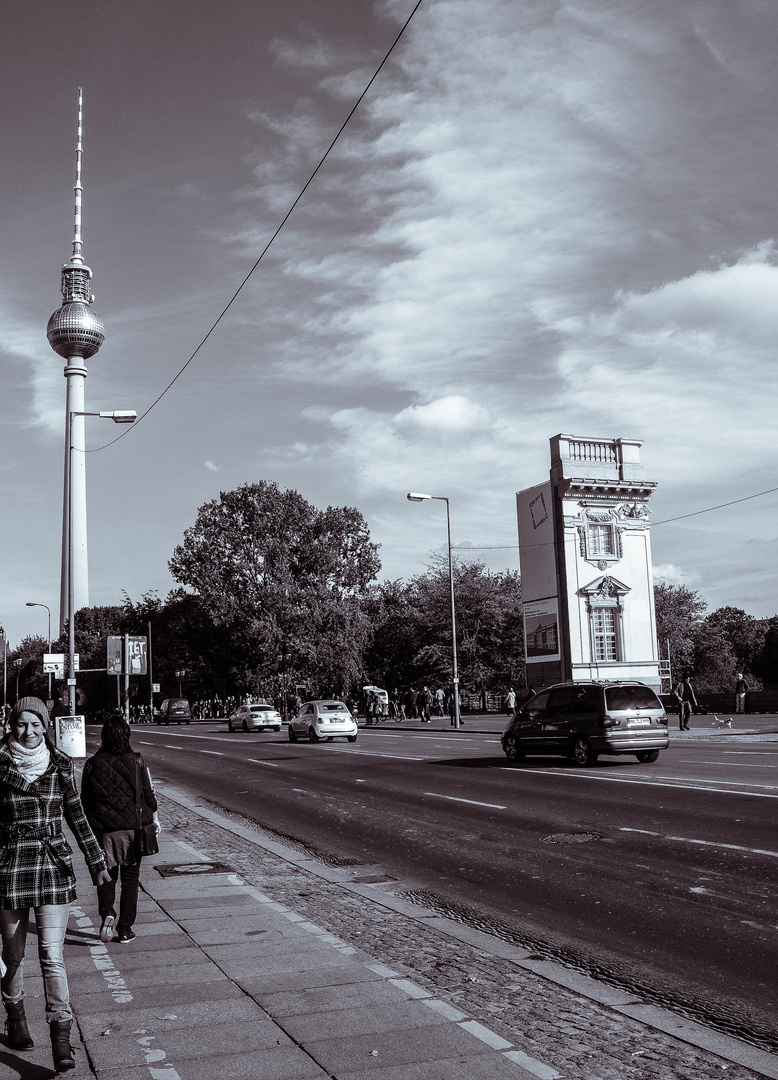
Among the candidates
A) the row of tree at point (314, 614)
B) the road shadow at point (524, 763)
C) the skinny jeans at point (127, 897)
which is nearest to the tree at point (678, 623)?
the row of tree at point (314, 614)

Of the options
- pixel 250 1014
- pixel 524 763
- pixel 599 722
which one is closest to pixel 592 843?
pixel 250 1014

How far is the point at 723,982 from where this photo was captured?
616 centimetres

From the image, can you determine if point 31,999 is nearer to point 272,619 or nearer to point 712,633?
point 272,619

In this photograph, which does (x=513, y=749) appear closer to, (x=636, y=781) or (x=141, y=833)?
(x=636, y=781)

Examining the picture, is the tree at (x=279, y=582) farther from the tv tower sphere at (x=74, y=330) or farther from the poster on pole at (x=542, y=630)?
the tv tower sphere at (x=74, y=330)

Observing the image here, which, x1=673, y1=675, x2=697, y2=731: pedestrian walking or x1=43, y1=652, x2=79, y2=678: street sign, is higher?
x1=43, y1=652, x2=79, y2=678: street sign

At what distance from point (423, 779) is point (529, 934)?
1198 cm

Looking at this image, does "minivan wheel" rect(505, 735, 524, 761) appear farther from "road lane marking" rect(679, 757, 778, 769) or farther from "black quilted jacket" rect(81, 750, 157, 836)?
"black quilted jacket" rect(81, 750, 157, 836)

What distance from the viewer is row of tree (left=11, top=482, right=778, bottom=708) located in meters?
62.7

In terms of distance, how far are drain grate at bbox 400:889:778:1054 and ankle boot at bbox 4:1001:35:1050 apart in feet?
10.8

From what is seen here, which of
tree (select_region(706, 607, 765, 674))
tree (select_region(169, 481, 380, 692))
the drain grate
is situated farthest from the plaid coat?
tree (select_region(706, 607, 765, 674))

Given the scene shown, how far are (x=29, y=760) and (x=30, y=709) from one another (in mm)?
282

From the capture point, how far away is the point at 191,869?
1048 cm

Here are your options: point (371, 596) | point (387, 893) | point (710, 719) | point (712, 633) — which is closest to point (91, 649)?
point (371, 596)
